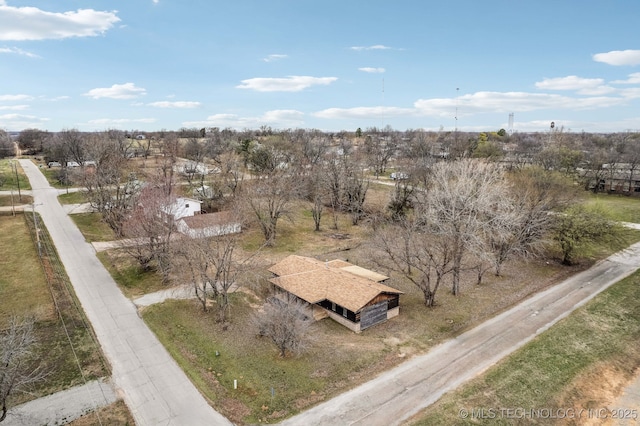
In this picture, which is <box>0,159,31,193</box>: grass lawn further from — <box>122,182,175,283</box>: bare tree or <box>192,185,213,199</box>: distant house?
<box>122,182,175,283</box>: bare tree

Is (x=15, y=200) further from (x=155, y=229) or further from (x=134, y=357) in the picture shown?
(x=134, y=357)

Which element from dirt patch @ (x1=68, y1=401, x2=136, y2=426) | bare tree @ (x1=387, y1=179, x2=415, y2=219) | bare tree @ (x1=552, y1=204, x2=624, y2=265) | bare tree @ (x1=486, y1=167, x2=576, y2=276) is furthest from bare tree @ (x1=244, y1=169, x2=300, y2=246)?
bare tree @ (x1=552, y1=204, x2=624, y2=265)

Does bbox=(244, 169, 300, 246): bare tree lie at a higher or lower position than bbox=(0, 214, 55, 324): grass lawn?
higher

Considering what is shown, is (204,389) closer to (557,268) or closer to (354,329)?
(354,329)

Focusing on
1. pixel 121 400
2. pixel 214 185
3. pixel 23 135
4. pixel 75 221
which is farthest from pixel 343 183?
pixel 23 135

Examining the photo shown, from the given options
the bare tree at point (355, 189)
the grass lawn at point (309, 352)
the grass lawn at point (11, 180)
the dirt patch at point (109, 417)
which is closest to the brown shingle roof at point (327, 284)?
the grass lawn at point (309, 352)

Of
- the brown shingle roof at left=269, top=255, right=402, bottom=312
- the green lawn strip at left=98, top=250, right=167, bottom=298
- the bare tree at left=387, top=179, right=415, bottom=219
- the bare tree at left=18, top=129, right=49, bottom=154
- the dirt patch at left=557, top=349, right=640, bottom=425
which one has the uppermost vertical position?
the bare tree at left=18, top=129, right=49, bottom=154

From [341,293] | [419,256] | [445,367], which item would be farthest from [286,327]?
[419,256]
